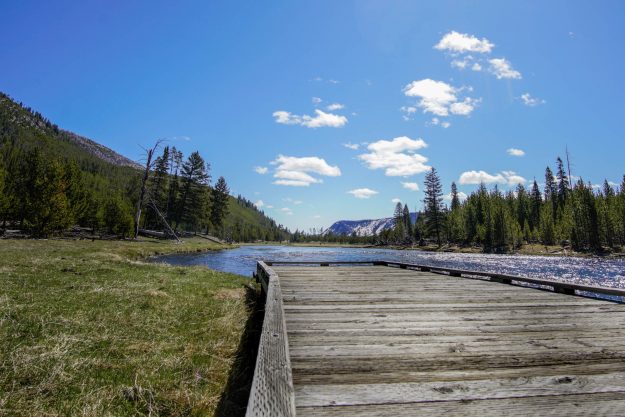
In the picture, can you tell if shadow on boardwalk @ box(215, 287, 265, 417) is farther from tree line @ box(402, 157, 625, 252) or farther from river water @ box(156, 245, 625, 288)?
tree line @ box(402, 157, 625, 252)

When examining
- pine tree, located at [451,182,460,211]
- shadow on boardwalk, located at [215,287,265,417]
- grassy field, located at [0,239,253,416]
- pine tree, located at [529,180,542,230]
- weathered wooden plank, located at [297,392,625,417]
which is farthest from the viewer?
pine tree, located at [451,182,460,211]

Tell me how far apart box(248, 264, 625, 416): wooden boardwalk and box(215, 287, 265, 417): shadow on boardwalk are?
1003mm

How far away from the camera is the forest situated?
234ft

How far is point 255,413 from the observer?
1.92 metres

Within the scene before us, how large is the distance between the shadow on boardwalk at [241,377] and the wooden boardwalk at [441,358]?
3.29 feet

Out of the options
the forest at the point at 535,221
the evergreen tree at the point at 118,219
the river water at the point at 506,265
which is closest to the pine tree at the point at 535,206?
the forest at the point at 535,221

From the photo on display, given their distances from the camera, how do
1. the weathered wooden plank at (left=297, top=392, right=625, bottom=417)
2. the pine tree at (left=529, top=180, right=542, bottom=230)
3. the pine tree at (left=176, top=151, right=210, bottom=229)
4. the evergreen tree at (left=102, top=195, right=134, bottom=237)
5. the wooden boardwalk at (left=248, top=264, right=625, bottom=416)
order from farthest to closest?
the pine tree at (left=529, top=180, right=542, bottom=230)
the pine tree at (left=176, top=151, right=210, bottom=229)
the evergreen tree at (left=102, top=195, right=134, bottom=237)
the wooden boardwalk at (left=248, top=264, right=625, bottom=416)
the weathered wooden plank at (left=297, top=392, right=625, bottom=417)

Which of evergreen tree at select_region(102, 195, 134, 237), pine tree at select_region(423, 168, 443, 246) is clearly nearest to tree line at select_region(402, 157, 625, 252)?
pine tree at select_region(423, 168, 443, 246)

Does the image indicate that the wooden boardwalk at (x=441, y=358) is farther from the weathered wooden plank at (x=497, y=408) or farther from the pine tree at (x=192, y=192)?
the pine tree at (x=192, y=192)

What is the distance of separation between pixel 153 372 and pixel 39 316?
3502mm

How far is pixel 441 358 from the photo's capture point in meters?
3.46

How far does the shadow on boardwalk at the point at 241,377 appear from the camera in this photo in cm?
386

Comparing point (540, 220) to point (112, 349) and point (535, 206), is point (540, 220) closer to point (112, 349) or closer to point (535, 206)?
point (535, 206)

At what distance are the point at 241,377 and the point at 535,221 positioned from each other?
127 meters
